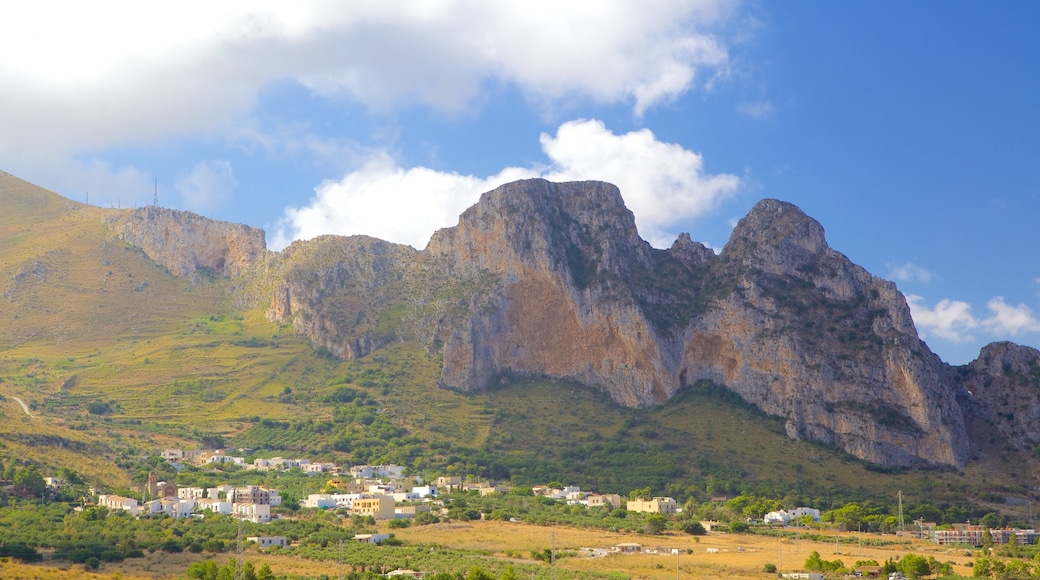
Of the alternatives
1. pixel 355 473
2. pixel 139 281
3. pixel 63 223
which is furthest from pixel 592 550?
pixel 63 223

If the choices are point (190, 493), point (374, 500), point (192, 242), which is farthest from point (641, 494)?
point (192, 242)

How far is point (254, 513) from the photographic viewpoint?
8681cm

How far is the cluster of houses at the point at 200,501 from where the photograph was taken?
281 feet

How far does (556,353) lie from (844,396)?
31.6 metres

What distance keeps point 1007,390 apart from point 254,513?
3237 inches

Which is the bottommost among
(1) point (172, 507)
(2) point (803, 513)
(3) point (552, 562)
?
(3) point (552, 562)

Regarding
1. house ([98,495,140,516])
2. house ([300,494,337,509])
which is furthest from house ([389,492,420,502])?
house ([98,495,140,516])

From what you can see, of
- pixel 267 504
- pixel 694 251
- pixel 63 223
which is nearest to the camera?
pixel 267 504

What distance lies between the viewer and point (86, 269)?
503 ft

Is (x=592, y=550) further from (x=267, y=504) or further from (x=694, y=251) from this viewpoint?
(x=694, y=251)

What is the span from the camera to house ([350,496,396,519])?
302 ft

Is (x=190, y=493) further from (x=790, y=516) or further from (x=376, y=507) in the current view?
(x=790, y=516)

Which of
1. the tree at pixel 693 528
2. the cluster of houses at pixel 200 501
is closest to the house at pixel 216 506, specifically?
the cluster of houses at pixel 200 501

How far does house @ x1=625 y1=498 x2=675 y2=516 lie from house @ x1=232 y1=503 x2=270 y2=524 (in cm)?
3165
